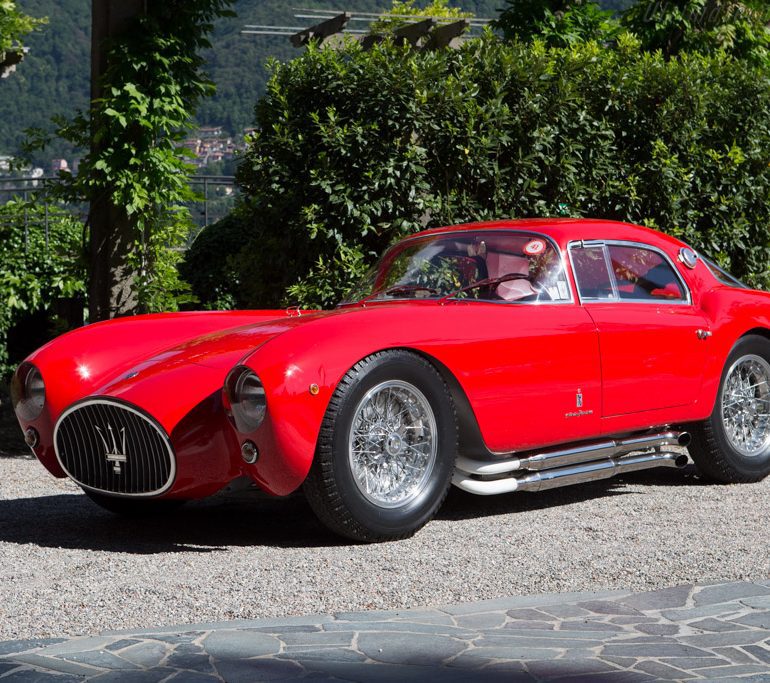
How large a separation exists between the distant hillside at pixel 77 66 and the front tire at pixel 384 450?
51.0 m

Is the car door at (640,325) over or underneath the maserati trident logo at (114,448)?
over

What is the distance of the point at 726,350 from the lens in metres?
7.02

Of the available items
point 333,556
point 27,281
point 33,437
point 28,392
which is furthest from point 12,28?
point 333,556

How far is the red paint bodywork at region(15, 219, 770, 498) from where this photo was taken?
205 inches

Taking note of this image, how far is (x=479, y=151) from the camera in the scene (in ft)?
30.0

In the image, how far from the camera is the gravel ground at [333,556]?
4512 millimetres

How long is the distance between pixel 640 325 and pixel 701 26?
987cm

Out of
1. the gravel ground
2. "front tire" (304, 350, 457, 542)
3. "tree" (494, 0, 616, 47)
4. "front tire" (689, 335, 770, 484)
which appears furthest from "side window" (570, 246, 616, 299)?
"tree" (494, 0, 616, 47)

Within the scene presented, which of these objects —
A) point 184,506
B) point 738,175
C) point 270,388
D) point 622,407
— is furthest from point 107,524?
point 738,175

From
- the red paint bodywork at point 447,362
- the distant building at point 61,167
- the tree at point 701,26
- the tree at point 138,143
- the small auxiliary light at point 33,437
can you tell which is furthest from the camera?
the tree at point 701,26

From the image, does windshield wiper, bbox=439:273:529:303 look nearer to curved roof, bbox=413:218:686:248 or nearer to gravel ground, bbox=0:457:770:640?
curved roof, bbox=413:218:686:248

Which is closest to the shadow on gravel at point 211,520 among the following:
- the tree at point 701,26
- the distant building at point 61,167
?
the distant building at point 61,167

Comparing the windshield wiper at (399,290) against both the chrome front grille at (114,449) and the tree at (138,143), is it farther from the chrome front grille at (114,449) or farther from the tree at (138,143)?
the tree at (138,143)

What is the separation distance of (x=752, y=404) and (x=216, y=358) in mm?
3456
